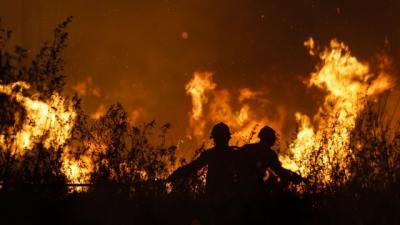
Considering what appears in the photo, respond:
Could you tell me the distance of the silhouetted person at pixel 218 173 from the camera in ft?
23.1

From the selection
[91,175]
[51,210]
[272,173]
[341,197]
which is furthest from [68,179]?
[341,197]

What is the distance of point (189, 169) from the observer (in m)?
8.13

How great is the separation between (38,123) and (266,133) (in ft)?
11.4

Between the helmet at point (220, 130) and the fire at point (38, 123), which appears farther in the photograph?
the helmet at point (220, 130)

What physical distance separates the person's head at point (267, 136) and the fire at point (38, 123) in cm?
292

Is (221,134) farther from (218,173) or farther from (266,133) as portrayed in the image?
(266,133)

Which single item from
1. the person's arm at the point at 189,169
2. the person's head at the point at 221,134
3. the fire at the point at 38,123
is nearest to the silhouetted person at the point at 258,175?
the person's head at the point at 221,134

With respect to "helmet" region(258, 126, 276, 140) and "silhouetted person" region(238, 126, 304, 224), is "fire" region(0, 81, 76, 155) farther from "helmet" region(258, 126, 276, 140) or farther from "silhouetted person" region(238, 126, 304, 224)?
"helmet" region(258, 126, 276, 140)

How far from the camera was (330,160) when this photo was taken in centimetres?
821

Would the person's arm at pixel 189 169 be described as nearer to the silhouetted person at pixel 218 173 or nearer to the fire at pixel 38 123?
the silhouetted person at pixel 218 173

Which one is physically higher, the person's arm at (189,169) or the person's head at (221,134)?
the person's head at (221,134)

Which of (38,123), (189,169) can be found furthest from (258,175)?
(38,123)

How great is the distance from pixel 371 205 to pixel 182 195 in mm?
2570

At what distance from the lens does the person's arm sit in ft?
26.2
